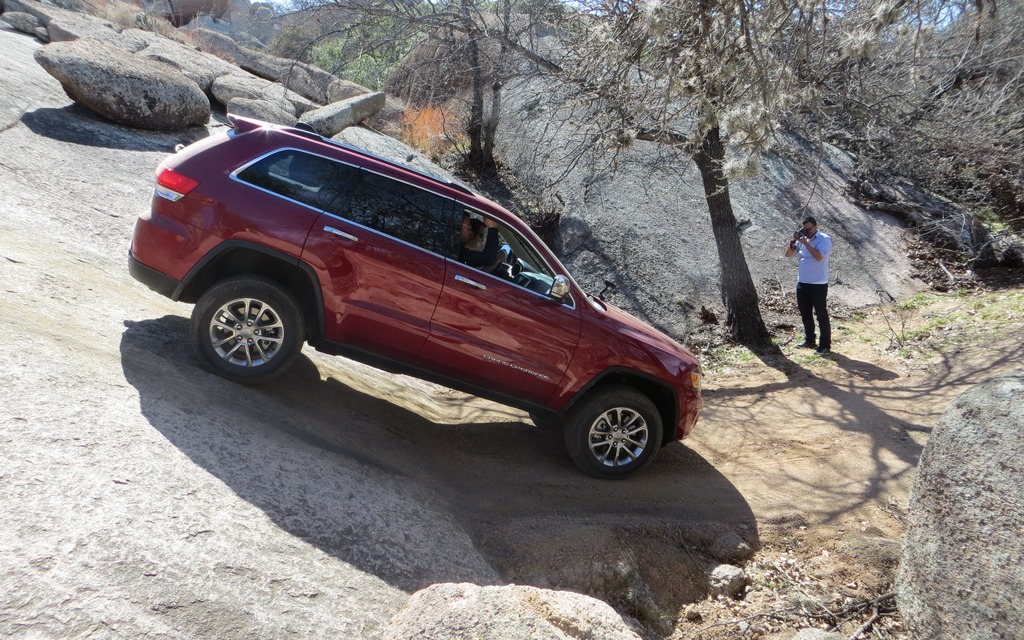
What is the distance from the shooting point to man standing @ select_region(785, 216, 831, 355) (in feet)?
31.3

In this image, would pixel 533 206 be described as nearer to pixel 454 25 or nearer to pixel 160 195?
pixel 454 25

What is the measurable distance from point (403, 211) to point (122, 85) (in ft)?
25.4

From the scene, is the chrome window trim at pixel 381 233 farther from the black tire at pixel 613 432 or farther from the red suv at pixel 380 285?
the black tire at pixel 613 432

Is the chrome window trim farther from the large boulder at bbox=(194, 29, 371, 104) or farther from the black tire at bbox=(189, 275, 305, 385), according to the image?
the large boulder at bbox=(194, 29, 371, 104)

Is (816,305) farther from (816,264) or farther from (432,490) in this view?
(432,490)

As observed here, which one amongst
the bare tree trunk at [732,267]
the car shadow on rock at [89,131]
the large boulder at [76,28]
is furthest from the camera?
the large boulder at [76,28]

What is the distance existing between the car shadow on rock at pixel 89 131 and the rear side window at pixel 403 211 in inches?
267

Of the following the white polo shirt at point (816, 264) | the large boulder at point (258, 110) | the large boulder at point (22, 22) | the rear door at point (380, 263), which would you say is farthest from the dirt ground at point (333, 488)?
the large boulder at point (22, 22)

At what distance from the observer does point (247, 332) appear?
5422mm

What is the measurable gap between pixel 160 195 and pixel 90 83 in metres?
7.00

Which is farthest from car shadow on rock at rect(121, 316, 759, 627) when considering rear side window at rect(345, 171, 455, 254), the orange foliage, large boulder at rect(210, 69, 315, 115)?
the orange foliage

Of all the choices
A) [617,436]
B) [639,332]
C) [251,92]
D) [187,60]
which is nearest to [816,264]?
[639,332]

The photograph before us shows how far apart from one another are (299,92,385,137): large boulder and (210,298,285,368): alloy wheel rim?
9770 mm

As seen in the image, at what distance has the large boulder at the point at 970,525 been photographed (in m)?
3.58
